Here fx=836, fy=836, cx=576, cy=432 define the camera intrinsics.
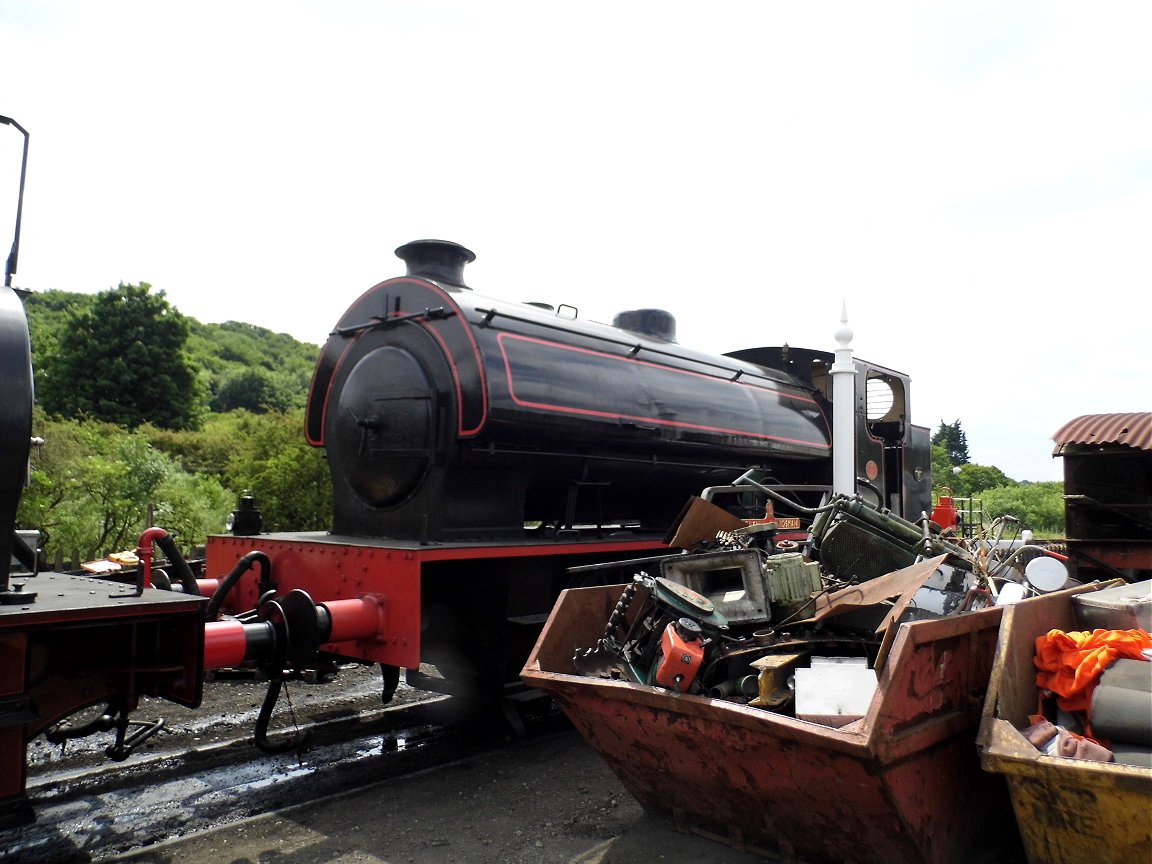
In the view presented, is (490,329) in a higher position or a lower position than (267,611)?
higher

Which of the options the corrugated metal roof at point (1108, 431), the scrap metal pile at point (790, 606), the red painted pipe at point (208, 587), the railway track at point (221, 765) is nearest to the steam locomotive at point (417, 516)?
the red painted pipe at point (208, 587)

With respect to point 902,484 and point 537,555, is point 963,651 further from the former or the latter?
point 902,484

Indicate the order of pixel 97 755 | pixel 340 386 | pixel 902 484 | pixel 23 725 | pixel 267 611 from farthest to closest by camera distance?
1. pixel 902 484
2. pixel 340 386
3. pixel 97 755
4. pixel 267 611
5. pixel 23 725

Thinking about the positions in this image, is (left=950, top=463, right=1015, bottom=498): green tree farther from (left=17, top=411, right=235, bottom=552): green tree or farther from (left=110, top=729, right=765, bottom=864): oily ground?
(left=110, top=729, right=765, bottom=864): oily ground

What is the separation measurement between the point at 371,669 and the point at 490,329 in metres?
3.84

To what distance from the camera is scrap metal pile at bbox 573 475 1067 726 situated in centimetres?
332

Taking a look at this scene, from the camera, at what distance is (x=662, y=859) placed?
3.39 metres

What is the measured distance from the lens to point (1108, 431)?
7.70 metres

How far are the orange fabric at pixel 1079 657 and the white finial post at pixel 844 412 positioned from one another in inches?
178

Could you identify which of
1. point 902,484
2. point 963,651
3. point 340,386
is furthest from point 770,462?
point 963,651

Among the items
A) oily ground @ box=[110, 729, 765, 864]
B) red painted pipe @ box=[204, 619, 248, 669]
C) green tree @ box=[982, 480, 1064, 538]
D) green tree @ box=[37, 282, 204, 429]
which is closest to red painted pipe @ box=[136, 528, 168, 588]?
red painted pipe @ box=[204, 619, 248, 669]

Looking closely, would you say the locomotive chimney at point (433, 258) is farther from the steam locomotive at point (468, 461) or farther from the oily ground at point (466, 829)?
the oily ground at point (466, 829)

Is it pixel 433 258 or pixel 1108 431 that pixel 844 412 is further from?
pixel 433 258

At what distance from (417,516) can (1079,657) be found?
3.48 meters
